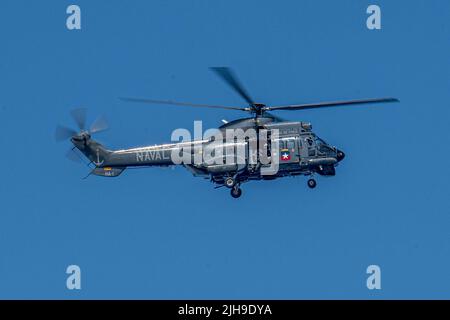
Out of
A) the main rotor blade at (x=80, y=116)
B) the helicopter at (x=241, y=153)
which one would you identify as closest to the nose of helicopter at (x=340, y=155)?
the helicopter at (x=241, y=153)

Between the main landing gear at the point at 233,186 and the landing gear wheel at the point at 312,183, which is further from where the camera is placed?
the landing gear wheel at the point at 312,183

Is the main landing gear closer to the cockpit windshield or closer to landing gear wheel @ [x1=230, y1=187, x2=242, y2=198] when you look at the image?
landing gear wheel @ [x1=230, y1=187, x2=242, y2=198]

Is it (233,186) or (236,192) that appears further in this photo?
(236,192)

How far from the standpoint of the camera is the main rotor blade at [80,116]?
59812 millimetres

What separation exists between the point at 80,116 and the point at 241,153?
7531 millimetres

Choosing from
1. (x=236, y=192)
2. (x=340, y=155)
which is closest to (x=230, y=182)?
(x=236, y=192)

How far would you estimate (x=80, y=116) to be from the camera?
6006 centimetres

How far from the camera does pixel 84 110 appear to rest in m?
59.9

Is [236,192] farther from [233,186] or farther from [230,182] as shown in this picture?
[230,182]

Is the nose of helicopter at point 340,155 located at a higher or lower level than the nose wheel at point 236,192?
higher

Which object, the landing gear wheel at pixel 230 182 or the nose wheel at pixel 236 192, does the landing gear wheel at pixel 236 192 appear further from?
the landing gear wheel at pixel 230 182
